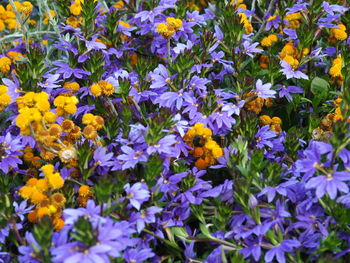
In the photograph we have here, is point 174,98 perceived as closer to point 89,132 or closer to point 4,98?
point 89,132

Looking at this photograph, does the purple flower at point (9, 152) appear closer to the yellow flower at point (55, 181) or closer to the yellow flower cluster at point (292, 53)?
the yellow flower at point (55, 181)

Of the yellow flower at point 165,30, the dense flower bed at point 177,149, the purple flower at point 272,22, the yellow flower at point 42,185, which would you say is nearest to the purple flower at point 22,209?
the dense flower bed at point 177,149

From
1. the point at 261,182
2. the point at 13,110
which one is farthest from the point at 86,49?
the point at 261,182

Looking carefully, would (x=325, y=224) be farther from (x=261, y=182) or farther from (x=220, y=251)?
(x=220, y=251)

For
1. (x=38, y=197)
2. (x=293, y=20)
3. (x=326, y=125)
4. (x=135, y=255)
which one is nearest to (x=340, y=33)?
(x=293, y=20)

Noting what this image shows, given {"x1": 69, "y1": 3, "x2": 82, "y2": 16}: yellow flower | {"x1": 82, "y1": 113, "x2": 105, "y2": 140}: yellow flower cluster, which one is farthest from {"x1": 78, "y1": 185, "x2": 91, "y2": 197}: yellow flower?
{"x1": 69, "y1": 3, "x2": 82, "y2": 16}: yellow flower

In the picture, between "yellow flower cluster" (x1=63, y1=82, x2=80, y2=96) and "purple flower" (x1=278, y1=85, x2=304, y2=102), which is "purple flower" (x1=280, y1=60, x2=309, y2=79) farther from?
"yellow flower cluster" (x1=63, y1=82, x2=80, y2=96)

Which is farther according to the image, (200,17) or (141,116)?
(200,17)
